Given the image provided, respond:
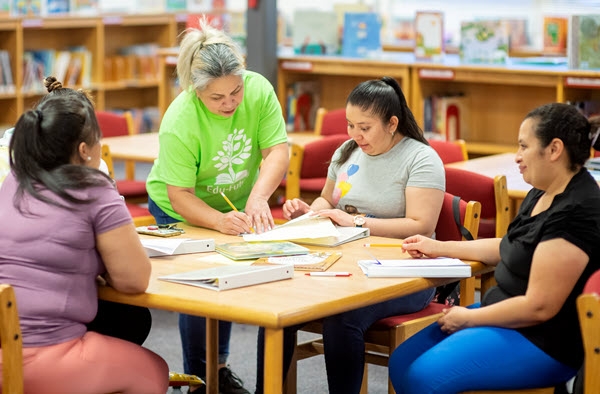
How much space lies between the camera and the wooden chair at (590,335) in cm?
217

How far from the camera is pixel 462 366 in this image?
244 cm

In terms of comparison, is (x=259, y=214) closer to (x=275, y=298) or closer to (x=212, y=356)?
(x=212, y=356)

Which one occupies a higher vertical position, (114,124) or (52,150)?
(52,150)

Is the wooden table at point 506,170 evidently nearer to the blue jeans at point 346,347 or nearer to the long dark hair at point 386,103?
the long dark hair at point 386,103

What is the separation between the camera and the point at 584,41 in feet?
17.7

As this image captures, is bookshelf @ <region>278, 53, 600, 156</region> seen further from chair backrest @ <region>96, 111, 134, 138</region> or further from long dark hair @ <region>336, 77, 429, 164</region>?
long dark hair @ <region>336, 77, 429, 164</region>

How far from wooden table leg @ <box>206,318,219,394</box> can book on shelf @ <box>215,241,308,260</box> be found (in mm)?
394

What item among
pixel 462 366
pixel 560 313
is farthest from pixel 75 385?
pixel 560 313

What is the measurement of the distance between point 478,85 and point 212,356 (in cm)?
351

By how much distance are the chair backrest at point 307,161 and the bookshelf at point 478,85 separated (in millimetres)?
1439

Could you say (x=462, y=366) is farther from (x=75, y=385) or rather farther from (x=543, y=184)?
(x=75, y=385)

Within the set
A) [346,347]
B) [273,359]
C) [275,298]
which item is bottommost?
[346,347]

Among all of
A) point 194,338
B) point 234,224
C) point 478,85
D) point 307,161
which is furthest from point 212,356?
point 478,85

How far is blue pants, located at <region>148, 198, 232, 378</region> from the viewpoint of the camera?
3430 mm
